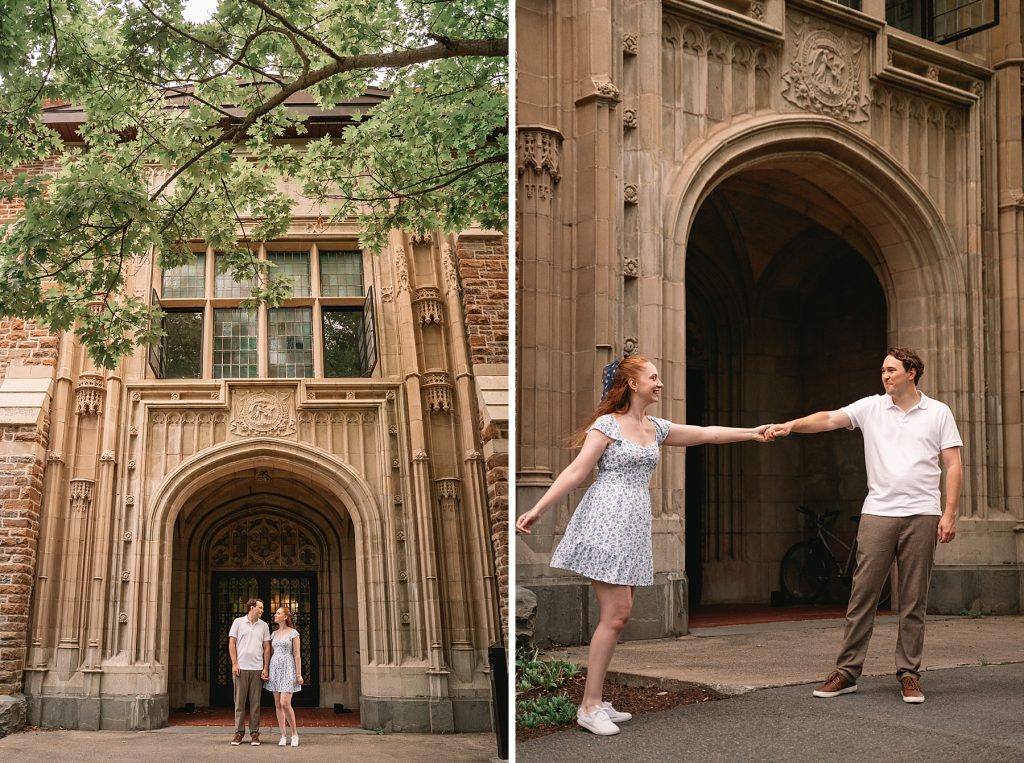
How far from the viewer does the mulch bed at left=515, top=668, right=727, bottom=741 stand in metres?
3.72

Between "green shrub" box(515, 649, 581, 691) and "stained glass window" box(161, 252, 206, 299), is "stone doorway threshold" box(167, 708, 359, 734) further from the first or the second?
→ "stained glass window" box(161, 252, 206, 299)

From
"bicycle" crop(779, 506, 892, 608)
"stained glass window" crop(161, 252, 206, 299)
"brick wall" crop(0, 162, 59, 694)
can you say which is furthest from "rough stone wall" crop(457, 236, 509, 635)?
"bicycle" crop(779, 506, 892, 608)

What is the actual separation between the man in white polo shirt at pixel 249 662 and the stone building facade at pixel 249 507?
0.04 m

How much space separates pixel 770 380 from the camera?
11172 mm

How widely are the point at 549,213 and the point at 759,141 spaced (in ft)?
6.98

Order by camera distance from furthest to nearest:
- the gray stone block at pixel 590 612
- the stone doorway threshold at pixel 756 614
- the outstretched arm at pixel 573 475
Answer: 1. the stone doorway threshold at pixel 756 614
2. the gray stone block at pixel 590 612
3. the outstretched arm at pixel 573 475

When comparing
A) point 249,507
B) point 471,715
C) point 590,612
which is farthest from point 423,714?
point 590,612

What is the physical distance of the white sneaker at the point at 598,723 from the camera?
321cm

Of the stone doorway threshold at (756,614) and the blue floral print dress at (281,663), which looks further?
the stone doorway threshold at (756,614)

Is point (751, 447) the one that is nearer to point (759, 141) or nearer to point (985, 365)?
point (985, 365)

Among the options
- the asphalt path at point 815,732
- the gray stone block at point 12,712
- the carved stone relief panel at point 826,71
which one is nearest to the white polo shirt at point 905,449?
the asphalt path at point 815,732

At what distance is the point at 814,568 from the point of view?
10617 millimetres

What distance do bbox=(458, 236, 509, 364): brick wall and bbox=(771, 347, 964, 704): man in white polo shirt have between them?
112 centimetres

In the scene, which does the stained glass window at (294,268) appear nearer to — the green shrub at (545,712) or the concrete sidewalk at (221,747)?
the concrete sidewalk at (221,747)
